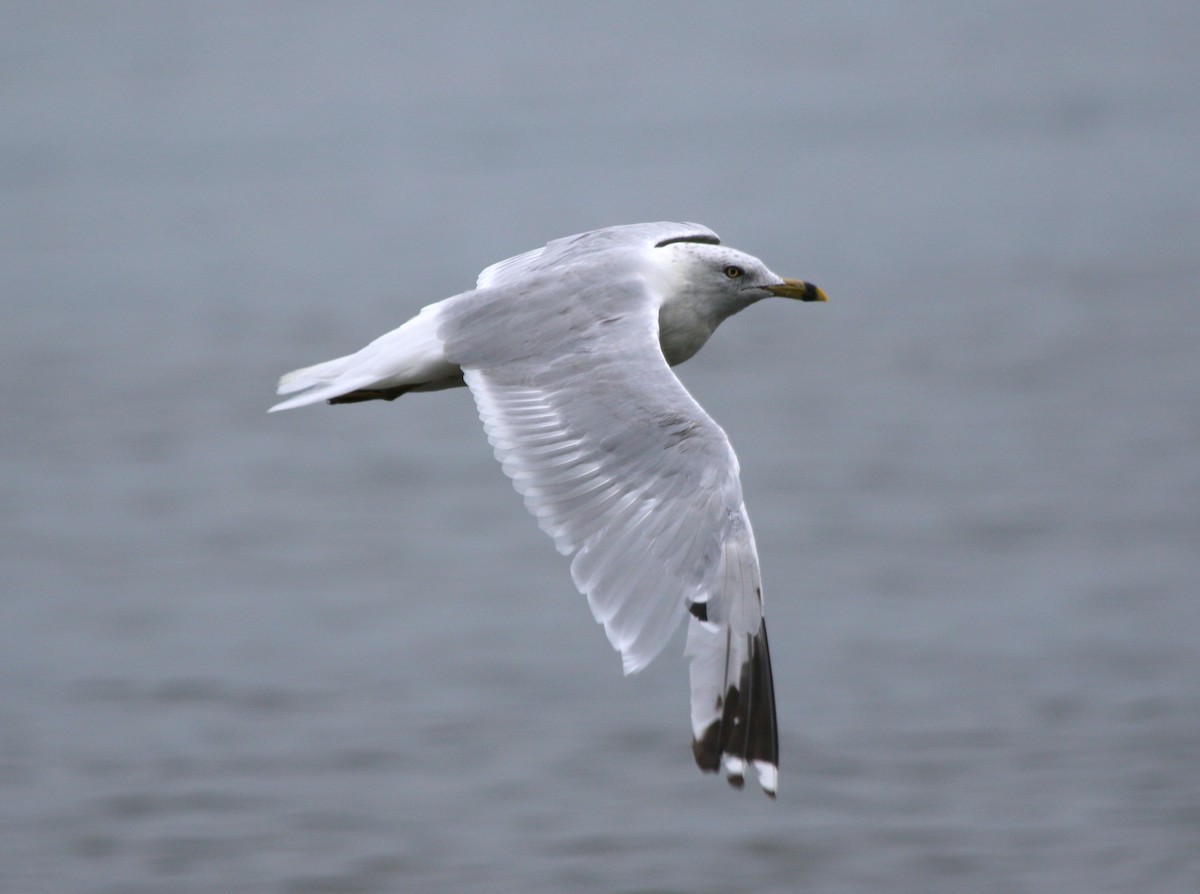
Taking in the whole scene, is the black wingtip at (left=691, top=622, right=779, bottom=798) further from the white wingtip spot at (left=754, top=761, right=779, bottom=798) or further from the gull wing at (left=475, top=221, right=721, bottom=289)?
the gull wing at (left=475, top=221, right=721, bottom=289)

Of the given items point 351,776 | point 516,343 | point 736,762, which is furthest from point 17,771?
point 736,762

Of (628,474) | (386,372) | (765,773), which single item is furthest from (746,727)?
(386,372)

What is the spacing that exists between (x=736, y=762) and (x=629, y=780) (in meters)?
3.52

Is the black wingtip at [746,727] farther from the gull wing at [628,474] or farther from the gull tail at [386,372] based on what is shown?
the gull tail at [386,372]

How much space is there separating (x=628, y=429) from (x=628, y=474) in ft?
0.43

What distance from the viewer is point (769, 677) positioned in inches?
211

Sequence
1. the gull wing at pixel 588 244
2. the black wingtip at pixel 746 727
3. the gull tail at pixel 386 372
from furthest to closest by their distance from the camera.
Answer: the gull wing at pixel 588 244 < the gull tail at pixel 386 372 < the black wingtip at pixel 746 727

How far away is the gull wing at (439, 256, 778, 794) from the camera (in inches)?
210

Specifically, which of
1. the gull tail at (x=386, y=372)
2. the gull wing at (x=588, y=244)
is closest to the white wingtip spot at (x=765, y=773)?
the gull tail at (x=386, y=372)

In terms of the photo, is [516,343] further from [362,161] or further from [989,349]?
[362,161]

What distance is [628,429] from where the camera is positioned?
18.7ft

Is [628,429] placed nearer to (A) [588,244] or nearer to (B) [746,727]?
(B) [746,727]

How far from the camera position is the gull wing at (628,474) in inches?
210

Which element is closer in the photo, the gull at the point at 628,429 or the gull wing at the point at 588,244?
the gull at the point at 628,429
